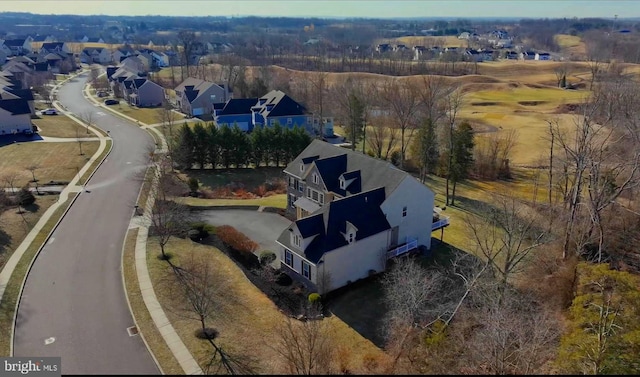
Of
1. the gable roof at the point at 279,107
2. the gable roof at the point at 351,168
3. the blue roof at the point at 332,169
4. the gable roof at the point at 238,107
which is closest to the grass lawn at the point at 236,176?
the gable roof at the point at 351,168

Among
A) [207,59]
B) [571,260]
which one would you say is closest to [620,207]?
[571,260]

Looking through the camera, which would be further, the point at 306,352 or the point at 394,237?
the point at 394,237

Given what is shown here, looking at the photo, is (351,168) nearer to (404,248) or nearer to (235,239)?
(404,248)

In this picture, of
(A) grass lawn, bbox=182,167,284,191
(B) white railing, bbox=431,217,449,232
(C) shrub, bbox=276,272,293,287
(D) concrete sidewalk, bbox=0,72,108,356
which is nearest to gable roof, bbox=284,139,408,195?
(B) white railing, bbox=431,217,449,232

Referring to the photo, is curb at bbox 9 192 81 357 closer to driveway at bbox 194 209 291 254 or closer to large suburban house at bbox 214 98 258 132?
driveway at bbox 194 209 291 254

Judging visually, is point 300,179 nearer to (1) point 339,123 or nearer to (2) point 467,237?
(2) point 467,237

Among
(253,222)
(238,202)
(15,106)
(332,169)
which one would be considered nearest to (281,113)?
(238,202)
